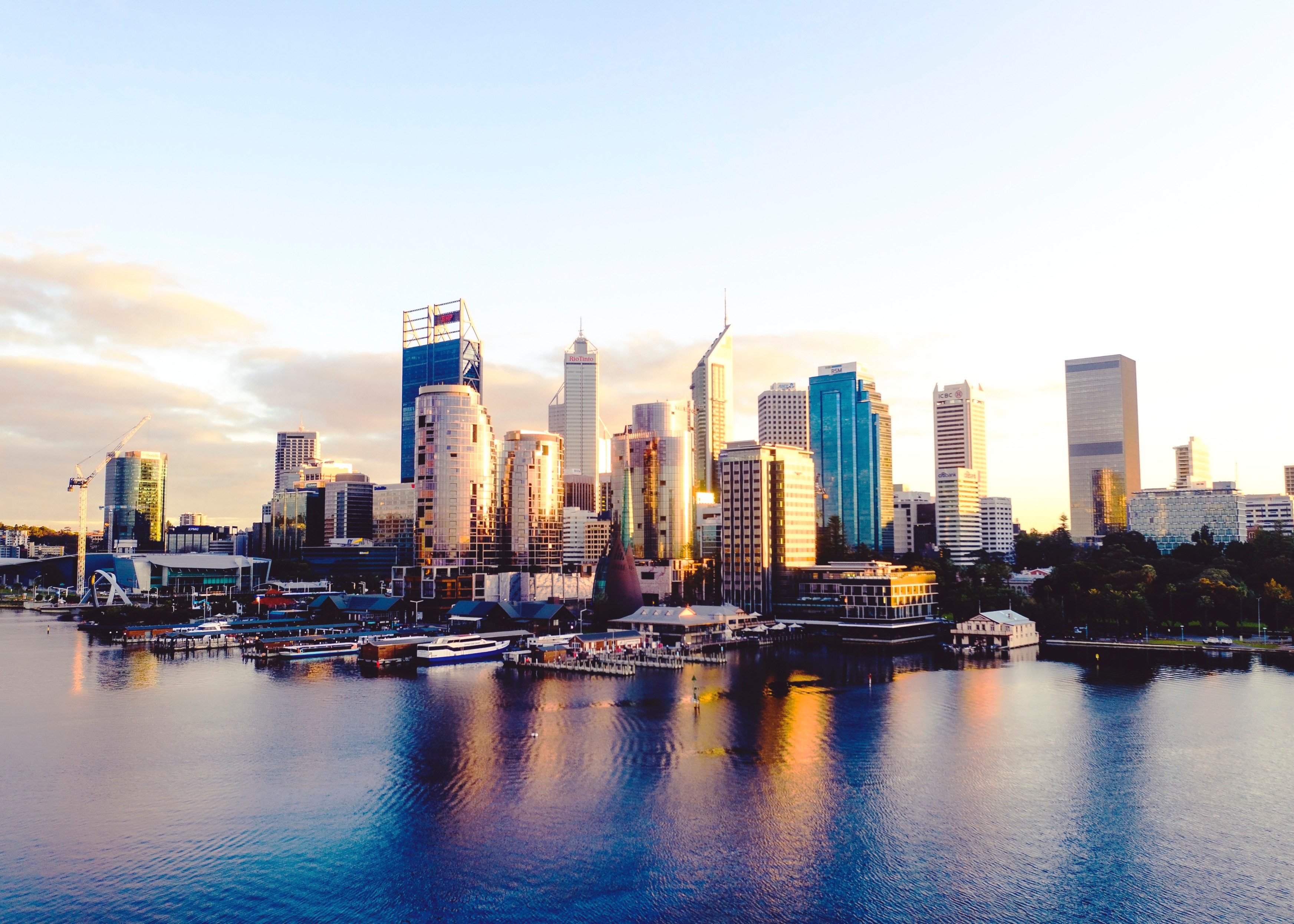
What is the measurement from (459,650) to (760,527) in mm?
65920

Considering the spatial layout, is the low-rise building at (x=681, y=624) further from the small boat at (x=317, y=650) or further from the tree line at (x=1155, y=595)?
the small boat at (x=317, y=650)

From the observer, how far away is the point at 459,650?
390ft

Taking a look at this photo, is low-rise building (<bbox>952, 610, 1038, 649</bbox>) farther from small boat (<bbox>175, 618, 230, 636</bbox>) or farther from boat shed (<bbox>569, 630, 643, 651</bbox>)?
small boat (<bbox>175, 618, 230, 636</bbox>)

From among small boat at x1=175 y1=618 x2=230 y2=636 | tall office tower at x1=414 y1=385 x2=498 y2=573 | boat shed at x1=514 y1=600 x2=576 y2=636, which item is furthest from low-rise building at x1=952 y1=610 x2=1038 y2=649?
small boat at x1=175 y1=618 x2=230 y2=636

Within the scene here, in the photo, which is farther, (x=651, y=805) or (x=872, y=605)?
(x=872, y=605)

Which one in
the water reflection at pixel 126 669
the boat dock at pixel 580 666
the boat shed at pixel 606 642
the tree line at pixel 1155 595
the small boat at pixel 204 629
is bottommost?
the boat dock at pixel 580 666

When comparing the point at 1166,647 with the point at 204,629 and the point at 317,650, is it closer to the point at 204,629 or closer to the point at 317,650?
the point at 317,650

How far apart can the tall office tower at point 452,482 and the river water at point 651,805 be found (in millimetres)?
88987

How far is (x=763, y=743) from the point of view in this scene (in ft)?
224

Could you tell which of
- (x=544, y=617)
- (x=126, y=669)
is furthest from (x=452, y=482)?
(x=126, y=669)

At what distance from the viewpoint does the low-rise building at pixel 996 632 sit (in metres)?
128

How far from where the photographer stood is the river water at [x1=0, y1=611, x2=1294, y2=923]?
1635 inches

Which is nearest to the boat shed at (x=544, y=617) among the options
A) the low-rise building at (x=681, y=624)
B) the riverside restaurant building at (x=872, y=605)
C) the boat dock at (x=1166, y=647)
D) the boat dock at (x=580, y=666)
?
the low-rise building at (x=681, y=624)

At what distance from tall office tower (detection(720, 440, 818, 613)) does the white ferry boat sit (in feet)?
173
